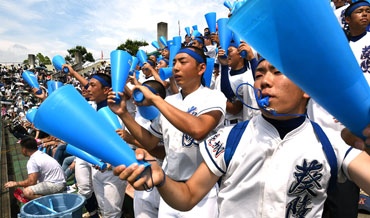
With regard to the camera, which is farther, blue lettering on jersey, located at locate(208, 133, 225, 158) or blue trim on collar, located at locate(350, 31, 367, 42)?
blue trim on collar, located at locate(350, 31, 367, 42)

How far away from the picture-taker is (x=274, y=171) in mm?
1133

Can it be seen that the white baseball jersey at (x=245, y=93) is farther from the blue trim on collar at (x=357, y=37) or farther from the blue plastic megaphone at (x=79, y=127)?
the blue plastic megaphone at (x=79, y=127)

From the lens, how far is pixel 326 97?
2.00 ft

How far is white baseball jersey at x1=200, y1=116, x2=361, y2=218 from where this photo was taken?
1108mm

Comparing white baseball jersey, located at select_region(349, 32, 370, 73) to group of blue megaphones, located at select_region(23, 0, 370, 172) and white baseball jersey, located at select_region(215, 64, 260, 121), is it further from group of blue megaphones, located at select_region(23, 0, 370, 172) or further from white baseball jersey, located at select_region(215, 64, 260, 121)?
group of blue megaphones, located at select_region(23, 0, 370, 172)

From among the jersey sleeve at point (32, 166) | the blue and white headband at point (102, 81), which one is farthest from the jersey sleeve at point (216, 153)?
the jersey sleeve at point (32, 166)

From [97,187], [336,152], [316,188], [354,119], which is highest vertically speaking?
[354,119]

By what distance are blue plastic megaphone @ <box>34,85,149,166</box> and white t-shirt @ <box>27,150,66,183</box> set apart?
12.6 ft

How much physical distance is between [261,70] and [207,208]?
120cm

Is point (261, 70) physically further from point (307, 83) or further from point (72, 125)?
point (72, 125)

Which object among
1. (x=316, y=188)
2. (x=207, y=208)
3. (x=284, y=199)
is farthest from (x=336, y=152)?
(x=207, y=208)

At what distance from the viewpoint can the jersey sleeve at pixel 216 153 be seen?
1.23 meters

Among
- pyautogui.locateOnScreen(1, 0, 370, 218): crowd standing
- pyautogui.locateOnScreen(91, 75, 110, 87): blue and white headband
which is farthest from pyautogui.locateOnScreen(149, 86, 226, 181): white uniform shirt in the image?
pyautogui.locateOnScreen(91, 75, 110, 87): blue and white headband

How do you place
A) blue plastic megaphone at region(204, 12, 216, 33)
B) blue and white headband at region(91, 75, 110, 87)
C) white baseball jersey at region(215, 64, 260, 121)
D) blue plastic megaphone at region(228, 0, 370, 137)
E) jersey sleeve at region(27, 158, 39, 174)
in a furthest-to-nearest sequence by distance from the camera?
blue plastic megaphone at region(204, 12, 216, 33) < jersey sleeve at region(27, 158, 39, 174) < blue and white headband at region(91, 75, 110, 87) < white baseball jersey at region(215, 64, 260, 121) < blue plastic megaphone at region(228, 0, 370, 137)
